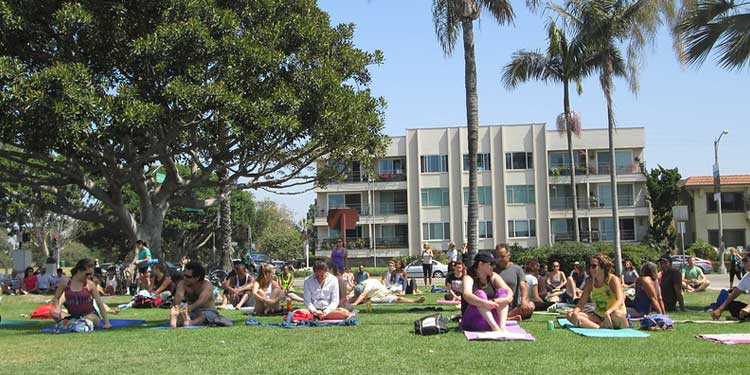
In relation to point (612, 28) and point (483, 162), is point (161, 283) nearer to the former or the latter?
point (612, 28)

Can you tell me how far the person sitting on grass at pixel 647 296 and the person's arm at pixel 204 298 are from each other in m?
7.44

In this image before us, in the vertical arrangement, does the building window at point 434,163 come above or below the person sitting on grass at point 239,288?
above

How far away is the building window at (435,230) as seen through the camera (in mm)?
61219

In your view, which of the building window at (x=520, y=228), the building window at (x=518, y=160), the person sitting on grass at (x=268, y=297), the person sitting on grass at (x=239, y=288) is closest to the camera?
the person sitting on grass at (x=268, y=297)

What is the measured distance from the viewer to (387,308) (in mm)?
17672

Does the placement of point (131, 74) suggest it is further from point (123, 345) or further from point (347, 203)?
point (347, 203)

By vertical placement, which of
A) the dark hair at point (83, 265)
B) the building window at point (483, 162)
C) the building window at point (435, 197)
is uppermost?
the building window at point (483, 162)

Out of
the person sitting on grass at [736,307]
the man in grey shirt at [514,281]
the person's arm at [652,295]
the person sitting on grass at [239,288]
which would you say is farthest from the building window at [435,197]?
the man in grey shirt at [514,281]

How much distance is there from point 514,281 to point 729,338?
353 centimetres

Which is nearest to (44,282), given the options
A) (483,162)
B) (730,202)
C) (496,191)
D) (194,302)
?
(194,302)

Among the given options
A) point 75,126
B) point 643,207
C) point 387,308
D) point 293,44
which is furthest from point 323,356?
point 643,207

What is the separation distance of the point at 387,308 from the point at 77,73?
912 centimetres

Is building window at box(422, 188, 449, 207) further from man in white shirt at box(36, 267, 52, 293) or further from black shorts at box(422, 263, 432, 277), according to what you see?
man in white shirt at box(36, 267, 52, 293)

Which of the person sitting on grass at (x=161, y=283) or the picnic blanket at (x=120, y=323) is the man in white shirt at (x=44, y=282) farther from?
the picnic blanket at (x=120, y=323)
